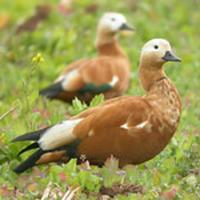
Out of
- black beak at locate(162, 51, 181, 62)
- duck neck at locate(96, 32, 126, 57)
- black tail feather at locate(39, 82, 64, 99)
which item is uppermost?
black beak at locate(162, 51, 181, 62)

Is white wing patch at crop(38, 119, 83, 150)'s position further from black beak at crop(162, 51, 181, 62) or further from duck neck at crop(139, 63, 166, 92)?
black beak at crop(162, 51, 181, 62)

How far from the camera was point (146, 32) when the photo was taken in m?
13.5

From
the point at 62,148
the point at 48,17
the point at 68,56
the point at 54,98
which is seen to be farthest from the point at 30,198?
the point at 48,17

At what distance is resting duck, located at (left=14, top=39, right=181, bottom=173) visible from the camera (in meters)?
7.44

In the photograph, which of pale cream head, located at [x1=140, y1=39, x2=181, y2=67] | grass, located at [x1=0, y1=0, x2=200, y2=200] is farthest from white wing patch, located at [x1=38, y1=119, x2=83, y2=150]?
pale cream head, located at [x1=140, y1=39, x2=181, y2=67]

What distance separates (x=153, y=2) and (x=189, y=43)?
2257 millimetres

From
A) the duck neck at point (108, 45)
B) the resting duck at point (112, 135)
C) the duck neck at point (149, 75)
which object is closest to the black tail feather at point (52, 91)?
the duck neck at point (108, 45)

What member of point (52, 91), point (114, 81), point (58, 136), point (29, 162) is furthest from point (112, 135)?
point (114, 81)

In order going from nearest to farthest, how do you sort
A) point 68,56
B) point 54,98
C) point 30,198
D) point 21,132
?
1. point 30,198
2. point 21,132
3. point 54,98
4. point 68,56

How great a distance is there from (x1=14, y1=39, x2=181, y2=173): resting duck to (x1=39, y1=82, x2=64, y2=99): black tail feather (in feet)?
9.71

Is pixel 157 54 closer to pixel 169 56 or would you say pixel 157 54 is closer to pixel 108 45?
pixel 169 56

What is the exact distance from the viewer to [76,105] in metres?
8.41

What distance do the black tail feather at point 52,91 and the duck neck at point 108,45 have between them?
1141mm

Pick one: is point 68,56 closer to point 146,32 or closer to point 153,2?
point 146,32
